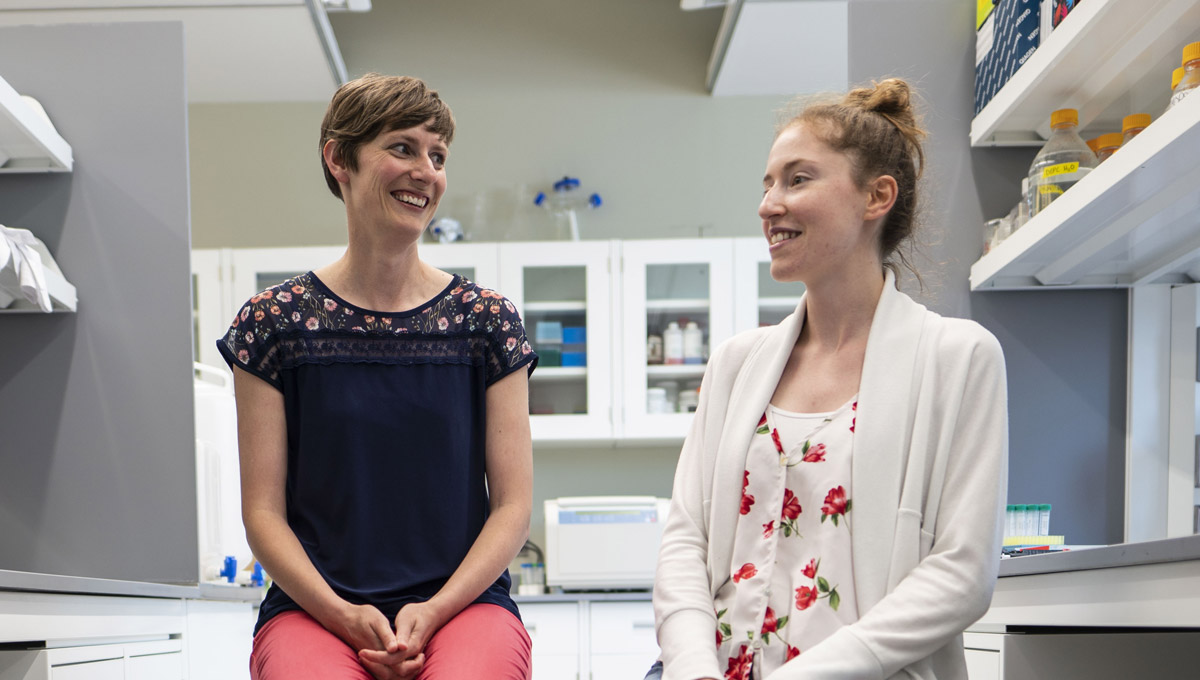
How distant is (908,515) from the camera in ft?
3.72

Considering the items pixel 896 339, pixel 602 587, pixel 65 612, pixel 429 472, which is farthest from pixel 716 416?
pixel 602 587

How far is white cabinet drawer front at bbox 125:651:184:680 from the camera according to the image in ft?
5.97

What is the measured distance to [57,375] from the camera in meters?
2.18

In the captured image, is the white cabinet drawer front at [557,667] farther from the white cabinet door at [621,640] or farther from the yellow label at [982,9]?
the yellow label at [982,9]

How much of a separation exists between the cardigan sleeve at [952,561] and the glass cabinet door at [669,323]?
2.73 metres

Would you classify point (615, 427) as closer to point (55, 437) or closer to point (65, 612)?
point (55, 437)

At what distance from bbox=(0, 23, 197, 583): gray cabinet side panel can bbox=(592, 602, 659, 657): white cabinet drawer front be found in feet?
5.41

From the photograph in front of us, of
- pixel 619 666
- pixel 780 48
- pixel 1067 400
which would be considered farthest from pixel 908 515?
pixel 780 48

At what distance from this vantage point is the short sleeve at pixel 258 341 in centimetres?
135

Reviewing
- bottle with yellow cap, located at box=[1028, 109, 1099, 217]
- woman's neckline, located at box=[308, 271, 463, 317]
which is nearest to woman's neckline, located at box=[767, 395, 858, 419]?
woman's neckline, located at box=[308, 271, 463, 317]

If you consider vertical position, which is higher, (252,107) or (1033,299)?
(252,107)

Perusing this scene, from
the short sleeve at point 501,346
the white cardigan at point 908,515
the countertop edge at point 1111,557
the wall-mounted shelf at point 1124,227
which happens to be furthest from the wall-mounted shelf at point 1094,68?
the short sleeve at point 501,346

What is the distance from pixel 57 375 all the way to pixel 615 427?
82.0 inches

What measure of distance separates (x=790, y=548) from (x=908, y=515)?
14 centimetres
